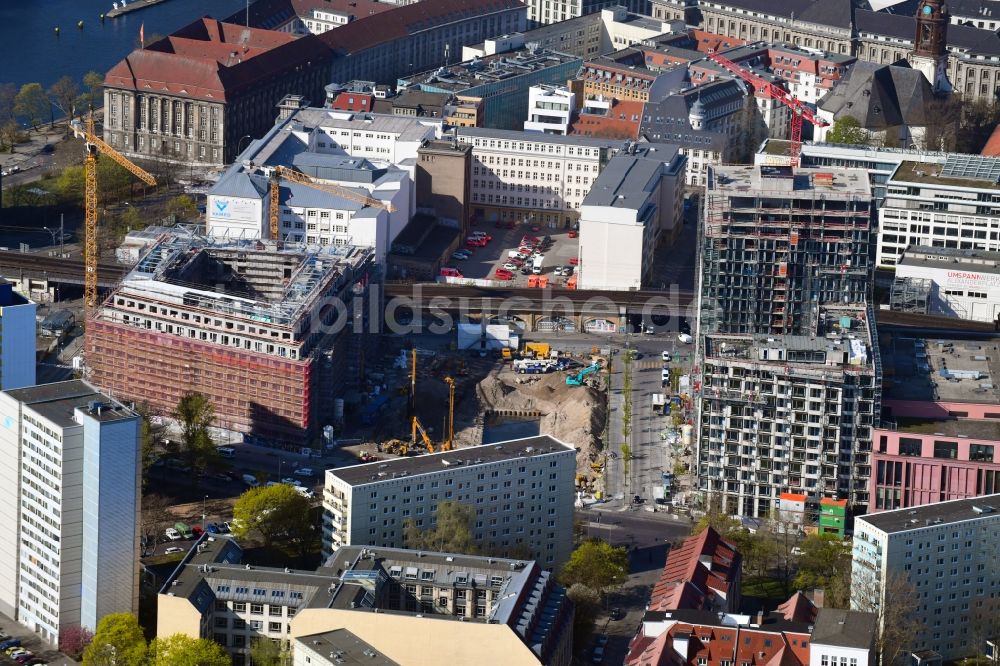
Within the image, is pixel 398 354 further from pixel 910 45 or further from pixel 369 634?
pixel 910 45

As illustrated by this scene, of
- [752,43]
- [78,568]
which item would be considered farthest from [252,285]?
[752,43]

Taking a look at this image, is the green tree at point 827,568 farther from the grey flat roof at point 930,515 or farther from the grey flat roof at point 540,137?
the grey flat roof at point 540,137

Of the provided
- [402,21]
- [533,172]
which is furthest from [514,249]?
[402,21]

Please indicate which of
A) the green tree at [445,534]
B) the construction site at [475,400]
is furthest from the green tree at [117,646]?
the construction site at [475,400]

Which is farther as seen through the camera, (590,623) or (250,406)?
(250,406)

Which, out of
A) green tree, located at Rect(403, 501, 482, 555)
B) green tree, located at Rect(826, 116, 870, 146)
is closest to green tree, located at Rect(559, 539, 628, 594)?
green tree, located at Rect(403, 501, 482, 555)

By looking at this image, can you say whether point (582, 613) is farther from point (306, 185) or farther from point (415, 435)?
point (306, 185)
